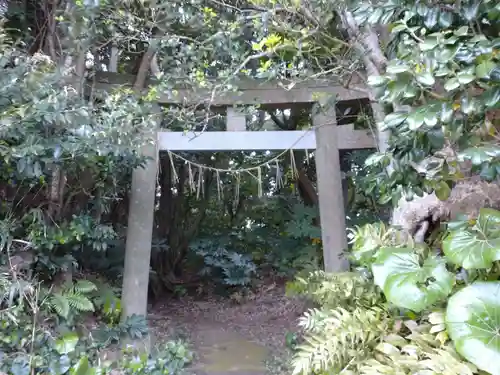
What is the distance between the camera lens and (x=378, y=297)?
2.06 meters

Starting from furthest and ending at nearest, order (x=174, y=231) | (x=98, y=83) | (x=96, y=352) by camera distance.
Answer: (x=174, y=231), (x=98, y=83), (x=96, y=352)

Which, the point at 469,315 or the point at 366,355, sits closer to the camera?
the point at 469,315

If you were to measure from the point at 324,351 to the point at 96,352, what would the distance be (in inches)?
75.6

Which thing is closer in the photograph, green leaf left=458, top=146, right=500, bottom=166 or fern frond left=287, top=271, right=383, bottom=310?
green leaf left=458, top=146, right=500, bottom=166

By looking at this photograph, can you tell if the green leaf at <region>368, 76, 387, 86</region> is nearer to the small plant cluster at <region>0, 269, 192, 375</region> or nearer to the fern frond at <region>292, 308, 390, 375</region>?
the fern frond at <region>292, 308, 390, 375</region>

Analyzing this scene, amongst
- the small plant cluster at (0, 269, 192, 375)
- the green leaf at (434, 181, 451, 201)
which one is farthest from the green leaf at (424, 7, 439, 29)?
the small plant cluster at (0, 269, 192, 375)

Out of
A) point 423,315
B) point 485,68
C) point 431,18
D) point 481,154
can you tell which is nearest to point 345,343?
point 423,315

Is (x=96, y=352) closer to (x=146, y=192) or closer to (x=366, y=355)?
(x=146, y=192)

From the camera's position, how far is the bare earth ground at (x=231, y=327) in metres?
3.87

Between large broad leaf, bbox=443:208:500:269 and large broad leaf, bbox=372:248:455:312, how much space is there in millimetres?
86

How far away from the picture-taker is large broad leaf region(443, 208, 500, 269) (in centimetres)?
144

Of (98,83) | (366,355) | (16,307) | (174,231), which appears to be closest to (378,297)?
(366,355)

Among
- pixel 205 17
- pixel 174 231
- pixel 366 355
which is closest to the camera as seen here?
pixel 366 355

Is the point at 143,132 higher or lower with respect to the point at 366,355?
higher
